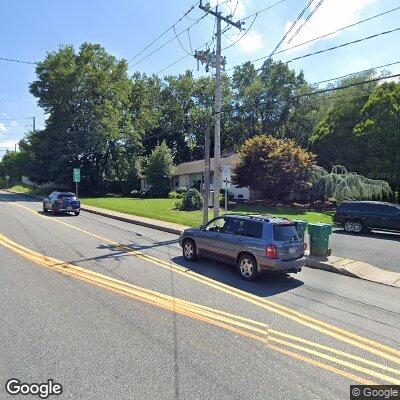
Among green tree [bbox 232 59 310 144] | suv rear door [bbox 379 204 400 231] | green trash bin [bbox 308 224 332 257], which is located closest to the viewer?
green trash bin [bbox 308 224 332 257]

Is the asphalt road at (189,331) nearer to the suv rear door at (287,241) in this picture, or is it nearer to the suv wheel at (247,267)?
the suv wheel at (247,267)

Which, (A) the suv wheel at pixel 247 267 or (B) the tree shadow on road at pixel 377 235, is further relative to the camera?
(B) the tree shadow on road at pixel 377 235

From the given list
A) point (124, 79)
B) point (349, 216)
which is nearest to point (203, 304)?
point (349, 216)

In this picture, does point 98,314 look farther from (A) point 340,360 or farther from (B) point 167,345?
(A) point 340,360

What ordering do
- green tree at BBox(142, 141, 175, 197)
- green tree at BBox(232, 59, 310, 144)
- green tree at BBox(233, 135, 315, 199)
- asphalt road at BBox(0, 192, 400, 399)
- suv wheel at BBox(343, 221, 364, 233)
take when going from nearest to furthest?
asphalt road at BBox(0, 192, 400, 399)
suv wheel at BBox(343, 221, 364, 233)
green tree at BBox(233, 135, 315, 199)
green tree at BBox(142, 141, 175, 197)
green tree at BBox(232, 59, 310, 144)

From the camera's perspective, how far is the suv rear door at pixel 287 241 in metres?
9.21

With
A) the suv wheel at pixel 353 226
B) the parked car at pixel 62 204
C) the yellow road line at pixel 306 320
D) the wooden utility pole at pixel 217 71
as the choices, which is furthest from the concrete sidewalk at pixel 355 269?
the parked car at pixel 62 204

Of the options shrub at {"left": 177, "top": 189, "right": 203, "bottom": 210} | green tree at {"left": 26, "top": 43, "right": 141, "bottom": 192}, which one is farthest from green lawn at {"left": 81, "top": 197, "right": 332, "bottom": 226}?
green tree at {"left": 26, "top": 43, "right": 141, "bottom": 192}

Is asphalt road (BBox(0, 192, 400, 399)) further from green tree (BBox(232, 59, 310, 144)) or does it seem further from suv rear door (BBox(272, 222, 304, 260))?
green tree (BBox(232, 59, 310, 144))

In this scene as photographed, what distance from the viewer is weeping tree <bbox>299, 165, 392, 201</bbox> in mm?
30250

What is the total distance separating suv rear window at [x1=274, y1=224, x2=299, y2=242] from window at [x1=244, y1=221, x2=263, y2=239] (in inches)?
15.5

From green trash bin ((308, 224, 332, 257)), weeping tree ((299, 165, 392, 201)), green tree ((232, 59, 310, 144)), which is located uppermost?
green tree ((232, 59, 310, 144))

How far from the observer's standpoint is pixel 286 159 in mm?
30953

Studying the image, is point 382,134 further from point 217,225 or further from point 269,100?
point 217,225
